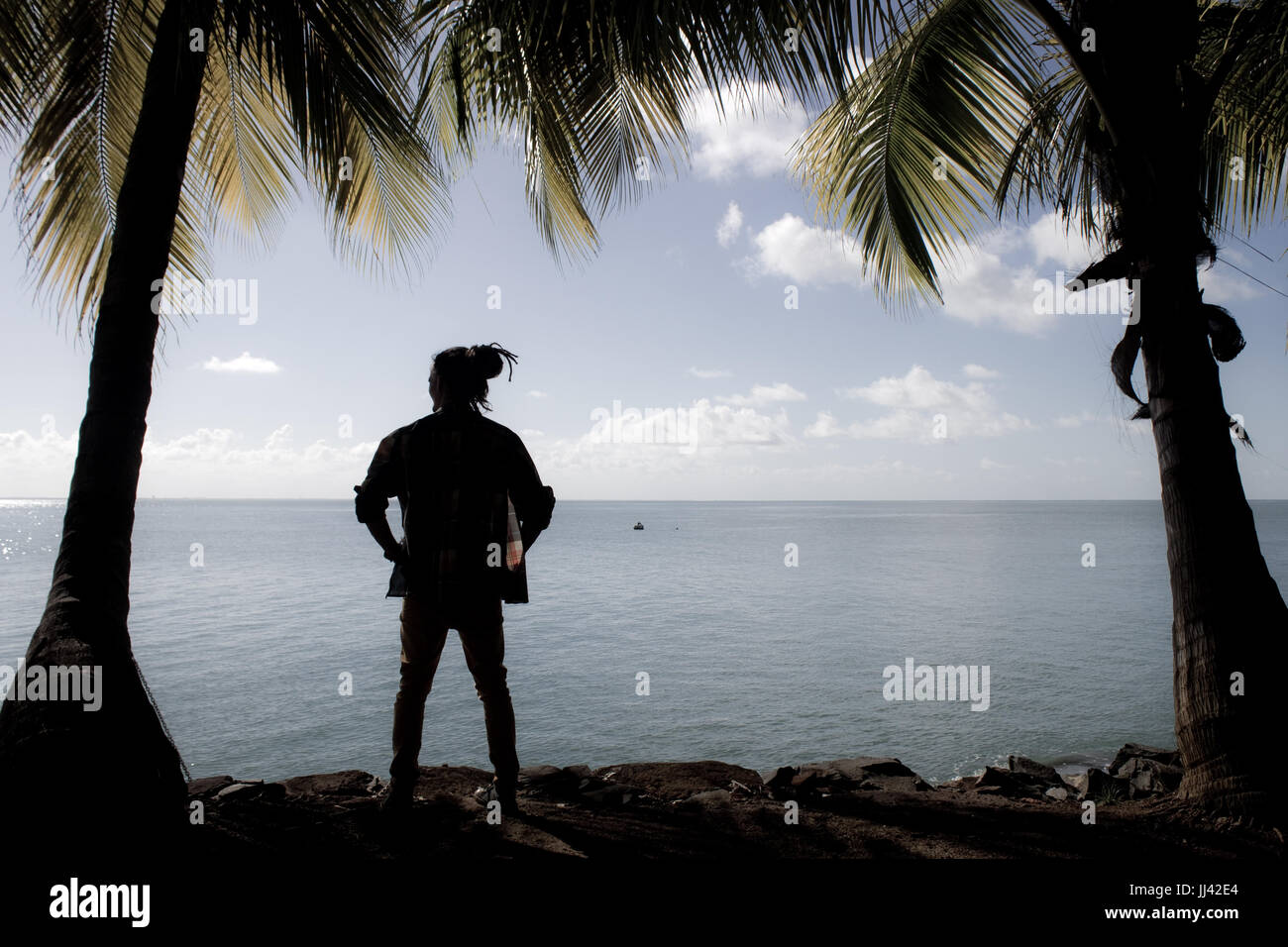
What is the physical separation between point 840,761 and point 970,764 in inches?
323

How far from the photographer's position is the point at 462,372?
11.8 feet

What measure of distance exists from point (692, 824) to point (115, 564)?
2721 mm

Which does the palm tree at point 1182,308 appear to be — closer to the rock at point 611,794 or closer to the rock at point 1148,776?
the rock at point 1148,776

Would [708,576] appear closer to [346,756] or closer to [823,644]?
[823,644]

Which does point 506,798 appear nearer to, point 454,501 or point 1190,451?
point 454,501

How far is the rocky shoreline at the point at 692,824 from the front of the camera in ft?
10.5

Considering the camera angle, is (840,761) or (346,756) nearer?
(840,761)

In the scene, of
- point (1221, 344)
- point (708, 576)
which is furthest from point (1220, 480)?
point (708, 576)

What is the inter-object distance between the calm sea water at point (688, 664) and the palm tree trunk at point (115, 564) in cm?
1093

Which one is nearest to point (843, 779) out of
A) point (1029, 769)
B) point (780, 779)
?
point (780, 779)

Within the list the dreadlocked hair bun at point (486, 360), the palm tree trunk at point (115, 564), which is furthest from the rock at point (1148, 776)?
the palm tree trunk at point (115, 564)

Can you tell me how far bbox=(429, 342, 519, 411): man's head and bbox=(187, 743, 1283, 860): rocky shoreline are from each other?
73.7 inches

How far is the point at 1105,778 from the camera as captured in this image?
19.7 feet
